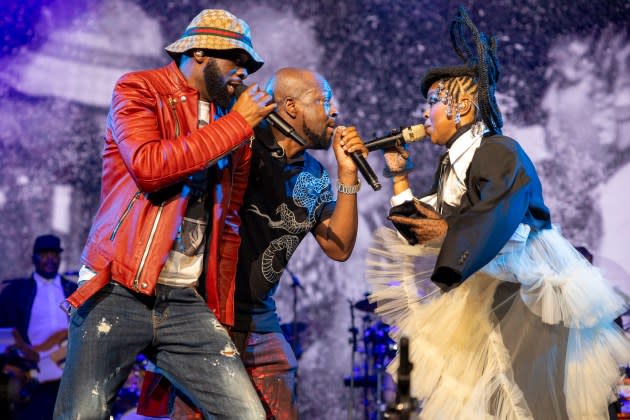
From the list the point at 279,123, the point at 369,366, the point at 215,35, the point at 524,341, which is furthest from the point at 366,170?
the point at 369,366

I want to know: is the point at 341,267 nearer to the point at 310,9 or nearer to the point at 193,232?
the point at 310,9

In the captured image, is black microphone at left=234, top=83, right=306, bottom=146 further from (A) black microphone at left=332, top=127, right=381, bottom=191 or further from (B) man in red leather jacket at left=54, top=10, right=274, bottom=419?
(A) black microphone at left=332, top=127, right=381, bottom=191

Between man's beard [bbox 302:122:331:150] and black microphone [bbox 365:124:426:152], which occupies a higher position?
man's beard [bbox 302:122:331:150]

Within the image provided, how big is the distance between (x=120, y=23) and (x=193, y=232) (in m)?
6.11

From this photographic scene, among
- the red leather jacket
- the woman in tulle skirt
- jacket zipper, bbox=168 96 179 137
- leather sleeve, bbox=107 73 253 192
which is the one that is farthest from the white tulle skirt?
jacket zipper, bbox=168 96 179 137

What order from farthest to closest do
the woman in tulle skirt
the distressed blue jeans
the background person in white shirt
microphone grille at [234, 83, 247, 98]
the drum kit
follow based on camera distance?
the drum kit → the background person in white shirt → microphone grille at [234, 83, 247, 98] → the woman in tulle skirt → the distressed blue jeans

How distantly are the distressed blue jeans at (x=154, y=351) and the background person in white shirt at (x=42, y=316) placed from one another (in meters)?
4.24

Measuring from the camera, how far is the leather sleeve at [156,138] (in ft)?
8.43

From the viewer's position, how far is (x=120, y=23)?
8.30 metres

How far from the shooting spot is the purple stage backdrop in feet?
26.2

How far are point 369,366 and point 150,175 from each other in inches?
230

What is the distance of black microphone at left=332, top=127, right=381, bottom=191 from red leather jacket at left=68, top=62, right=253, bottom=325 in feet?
2.01

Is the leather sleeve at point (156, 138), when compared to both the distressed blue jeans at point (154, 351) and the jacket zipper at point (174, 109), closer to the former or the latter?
the jacket zipper at point (174, 109)

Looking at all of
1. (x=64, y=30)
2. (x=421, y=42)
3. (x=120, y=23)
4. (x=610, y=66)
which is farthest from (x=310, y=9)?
(x=610, y=66)
